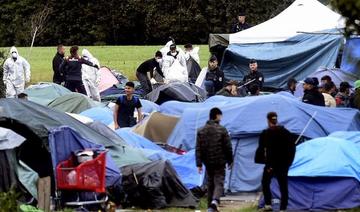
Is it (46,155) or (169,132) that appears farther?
(169,132)

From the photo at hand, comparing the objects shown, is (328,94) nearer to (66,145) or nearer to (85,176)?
(66,145)

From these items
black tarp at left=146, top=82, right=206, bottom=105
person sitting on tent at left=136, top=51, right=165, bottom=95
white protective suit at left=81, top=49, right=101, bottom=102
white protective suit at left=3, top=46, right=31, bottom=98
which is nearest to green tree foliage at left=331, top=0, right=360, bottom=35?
black tarp at left=146, top=82, right=206, bottom=105

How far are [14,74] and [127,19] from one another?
120 feet

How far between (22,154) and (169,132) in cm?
516

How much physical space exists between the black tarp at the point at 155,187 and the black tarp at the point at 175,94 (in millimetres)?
8465

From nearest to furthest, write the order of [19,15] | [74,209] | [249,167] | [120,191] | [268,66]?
1. [74,209]
2. [120,191]
3. [249,167]
4. [268,66]
5. [19,15]

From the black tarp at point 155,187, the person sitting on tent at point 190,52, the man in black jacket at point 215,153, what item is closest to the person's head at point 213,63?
the person sitting on tent at point 190,52

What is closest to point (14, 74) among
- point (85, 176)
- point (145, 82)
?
point (145, 82)

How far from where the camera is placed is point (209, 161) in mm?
15117

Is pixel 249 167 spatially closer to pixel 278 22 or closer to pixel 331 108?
pixel 331 108

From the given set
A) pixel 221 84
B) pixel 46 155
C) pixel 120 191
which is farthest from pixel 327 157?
pixel 221 84

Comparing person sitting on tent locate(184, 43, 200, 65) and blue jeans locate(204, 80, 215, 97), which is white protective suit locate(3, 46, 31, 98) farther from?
person sitting on tent locate(184, 43, 200, 65)

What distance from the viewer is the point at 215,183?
599 inches

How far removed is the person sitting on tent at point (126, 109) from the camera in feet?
66.0
